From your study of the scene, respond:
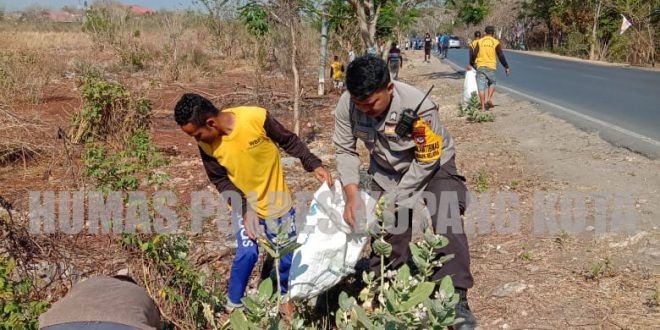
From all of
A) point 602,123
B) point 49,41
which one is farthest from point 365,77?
point 49,41

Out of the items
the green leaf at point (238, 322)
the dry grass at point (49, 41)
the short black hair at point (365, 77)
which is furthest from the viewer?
the dry grass at point (49, 41)

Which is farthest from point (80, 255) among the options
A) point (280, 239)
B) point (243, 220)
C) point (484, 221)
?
point (484, 221)

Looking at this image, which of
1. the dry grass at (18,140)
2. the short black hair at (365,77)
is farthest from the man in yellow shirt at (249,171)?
the dry grass at (18,140)

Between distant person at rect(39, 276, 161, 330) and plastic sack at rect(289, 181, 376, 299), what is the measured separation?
2.57 feet

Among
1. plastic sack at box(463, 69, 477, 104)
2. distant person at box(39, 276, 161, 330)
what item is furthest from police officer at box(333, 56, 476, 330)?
plastic sack at box(463, 69, 477, 104)

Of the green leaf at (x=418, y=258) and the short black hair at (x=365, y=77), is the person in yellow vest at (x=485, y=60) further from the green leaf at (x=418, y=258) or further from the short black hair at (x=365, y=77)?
the green leaf at (x=418, y=258)

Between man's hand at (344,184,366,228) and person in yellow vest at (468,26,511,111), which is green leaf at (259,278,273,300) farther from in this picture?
person in yellow vest at (468,26,511,111)

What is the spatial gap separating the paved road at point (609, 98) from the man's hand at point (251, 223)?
4619mm

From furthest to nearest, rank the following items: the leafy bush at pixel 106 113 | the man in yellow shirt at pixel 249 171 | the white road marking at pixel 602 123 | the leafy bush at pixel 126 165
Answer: the leafy bush at pixel 106 113, the white road marking at pixel 602 123, the leafy bush at pixel 126 165, the man in yellow shirt at pixel 249 171

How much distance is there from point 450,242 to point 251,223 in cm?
102

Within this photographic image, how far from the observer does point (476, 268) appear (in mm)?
3588

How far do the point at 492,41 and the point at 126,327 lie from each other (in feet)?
26.5

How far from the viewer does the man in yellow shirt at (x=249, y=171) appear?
2.79 metres

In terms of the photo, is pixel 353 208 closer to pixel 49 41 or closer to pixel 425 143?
pixel 425 143
